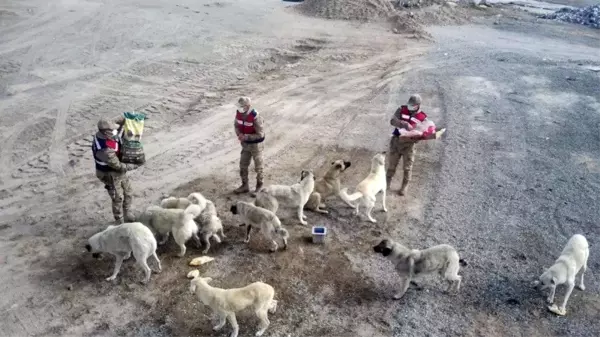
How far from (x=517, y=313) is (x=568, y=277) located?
957 millimetres

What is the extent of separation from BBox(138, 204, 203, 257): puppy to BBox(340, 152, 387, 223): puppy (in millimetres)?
2941

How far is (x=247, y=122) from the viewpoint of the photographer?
1065 cm

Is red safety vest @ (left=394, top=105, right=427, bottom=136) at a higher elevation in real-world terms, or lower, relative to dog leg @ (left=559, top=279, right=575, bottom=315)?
higher

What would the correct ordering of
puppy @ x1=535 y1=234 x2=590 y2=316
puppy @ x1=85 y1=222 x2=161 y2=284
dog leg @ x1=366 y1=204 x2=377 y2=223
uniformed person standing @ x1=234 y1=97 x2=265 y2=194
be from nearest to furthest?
puppy @ x1=535 y1=234 x2=590 y2=316
puppy @ x1=85 y1=222 x2=161 y2=284
dog leg @ x1=366 y1=204 x2=377 y2=223
uniformed person standing @ x1=234 y1=97 x2=265 y2=194

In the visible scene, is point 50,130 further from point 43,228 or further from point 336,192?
point 336,192

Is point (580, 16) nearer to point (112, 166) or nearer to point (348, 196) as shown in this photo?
point (348, 196)

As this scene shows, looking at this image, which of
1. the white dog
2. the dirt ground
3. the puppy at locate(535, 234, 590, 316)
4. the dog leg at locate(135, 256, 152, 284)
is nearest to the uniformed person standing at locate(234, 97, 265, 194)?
the dirt ground

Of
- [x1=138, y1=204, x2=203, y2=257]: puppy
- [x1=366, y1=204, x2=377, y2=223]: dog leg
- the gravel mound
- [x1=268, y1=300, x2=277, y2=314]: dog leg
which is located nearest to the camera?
[x1=268, y1=300, x2=277, y2=314]: dog leg

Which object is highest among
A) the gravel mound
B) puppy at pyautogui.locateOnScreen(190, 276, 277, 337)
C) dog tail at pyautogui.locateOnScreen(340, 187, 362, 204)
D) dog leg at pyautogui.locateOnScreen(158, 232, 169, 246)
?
the gravel mound

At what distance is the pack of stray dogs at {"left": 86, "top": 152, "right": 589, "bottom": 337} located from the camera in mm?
7711

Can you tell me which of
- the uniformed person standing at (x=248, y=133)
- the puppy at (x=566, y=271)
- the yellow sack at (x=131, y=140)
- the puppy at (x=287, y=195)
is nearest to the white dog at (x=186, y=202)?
the yellow sack at (x=131, y=140)

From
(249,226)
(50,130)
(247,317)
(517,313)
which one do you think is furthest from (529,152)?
(50,130)

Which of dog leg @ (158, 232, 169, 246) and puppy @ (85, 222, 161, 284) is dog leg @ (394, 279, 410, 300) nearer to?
puppy @ (85, 222, 161, 284)

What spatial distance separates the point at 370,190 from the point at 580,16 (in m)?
20.7
